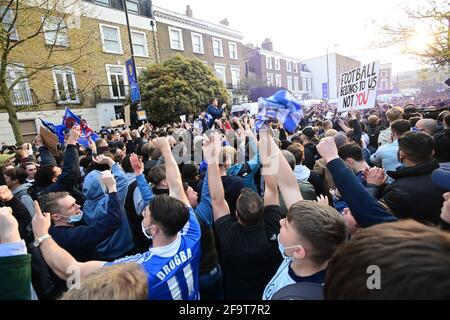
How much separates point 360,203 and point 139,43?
23.3 meters

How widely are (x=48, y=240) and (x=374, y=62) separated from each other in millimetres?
5892

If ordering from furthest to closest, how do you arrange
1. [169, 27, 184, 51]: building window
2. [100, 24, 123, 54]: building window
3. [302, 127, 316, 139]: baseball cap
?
[169, 27, 184, 51]: building window
[100, 24, 123, 54]: building window
[302, 127, 316, 139]: baseball cap

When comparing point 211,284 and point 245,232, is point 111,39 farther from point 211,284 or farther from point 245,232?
point 245,232

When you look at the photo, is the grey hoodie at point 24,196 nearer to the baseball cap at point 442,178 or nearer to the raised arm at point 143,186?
the raised arm at point 143,186

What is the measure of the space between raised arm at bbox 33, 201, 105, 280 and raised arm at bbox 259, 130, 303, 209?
1.44 meters

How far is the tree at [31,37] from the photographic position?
954 centimetres

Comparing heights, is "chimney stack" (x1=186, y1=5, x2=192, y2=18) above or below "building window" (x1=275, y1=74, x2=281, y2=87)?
above

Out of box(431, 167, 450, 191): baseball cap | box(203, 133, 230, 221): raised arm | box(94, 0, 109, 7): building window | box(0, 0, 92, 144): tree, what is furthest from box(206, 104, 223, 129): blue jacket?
box(94, 0, 109, 7): building window

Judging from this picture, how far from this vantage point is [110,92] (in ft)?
65.3

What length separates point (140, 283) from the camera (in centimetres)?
115

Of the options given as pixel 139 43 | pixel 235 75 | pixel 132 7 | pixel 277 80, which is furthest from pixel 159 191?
pixel 277 80

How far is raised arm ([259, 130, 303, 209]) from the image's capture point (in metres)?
2.33

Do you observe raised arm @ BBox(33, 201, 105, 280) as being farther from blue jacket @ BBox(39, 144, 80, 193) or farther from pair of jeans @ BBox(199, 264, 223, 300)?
blue jacket @ BBox(39, 144, 80, 193)

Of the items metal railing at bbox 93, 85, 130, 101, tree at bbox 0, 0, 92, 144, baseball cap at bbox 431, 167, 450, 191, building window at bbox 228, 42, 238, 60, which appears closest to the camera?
baseball cap at bbox 431, 167, 450, 191
